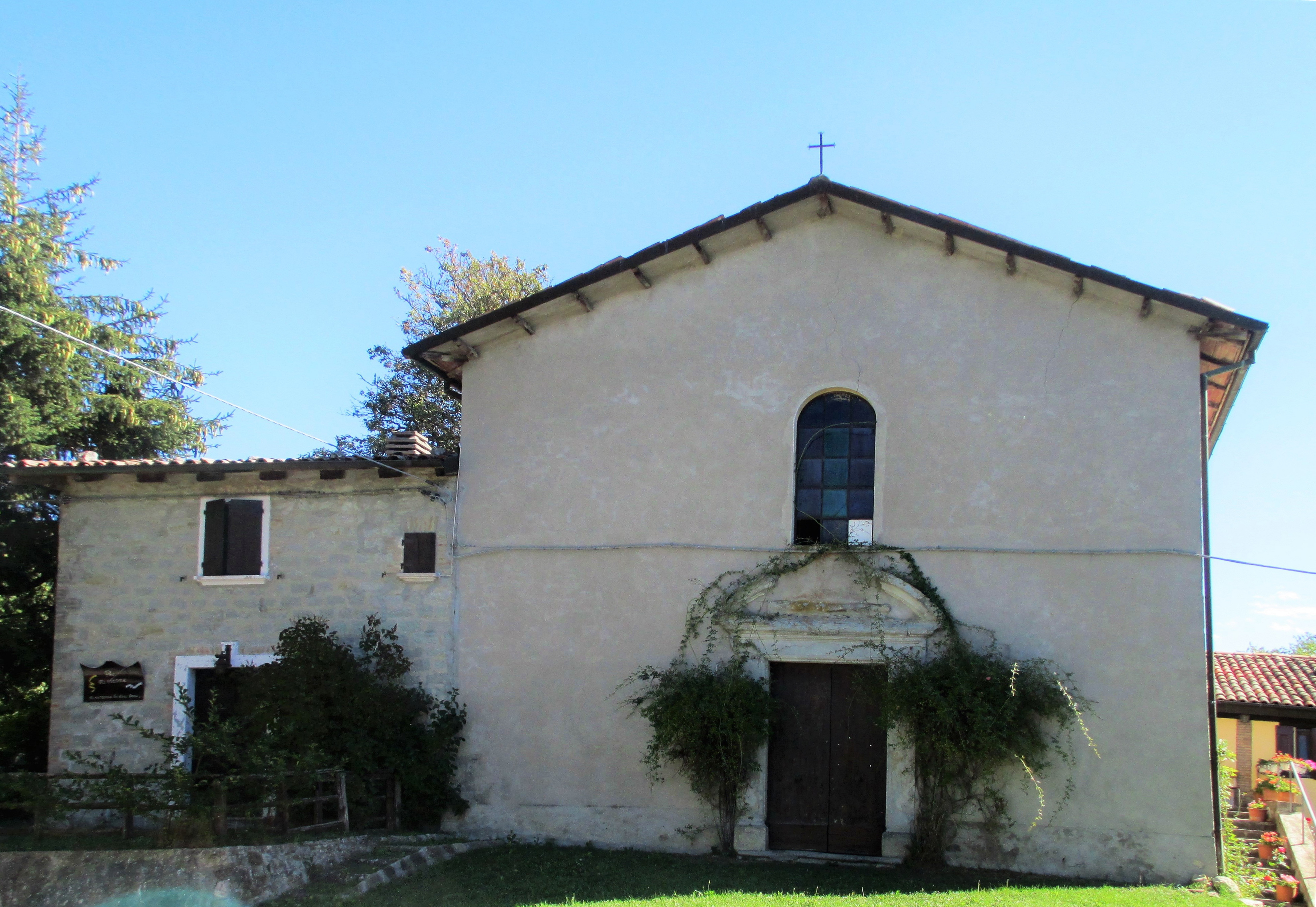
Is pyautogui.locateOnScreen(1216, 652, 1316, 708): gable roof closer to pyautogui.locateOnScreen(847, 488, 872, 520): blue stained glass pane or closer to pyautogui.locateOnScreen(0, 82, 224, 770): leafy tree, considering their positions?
pyautogui.locateOnScreen(847, 488, 872, 520): blue stained glass pane

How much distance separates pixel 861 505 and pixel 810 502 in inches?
22.1

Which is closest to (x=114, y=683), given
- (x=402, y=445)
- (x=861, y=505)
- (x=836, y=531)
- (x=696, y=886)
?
(x=402, y=445)

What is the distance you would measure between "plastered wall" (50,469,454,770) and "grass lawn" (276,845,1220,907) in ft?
8.56

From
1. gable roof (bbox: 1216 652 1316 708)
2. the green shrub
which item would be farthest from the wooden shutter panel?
gable roof (bbox: 1216 652 1316 708)

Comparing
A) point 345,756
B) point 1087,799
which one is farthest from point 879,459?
point 345,756

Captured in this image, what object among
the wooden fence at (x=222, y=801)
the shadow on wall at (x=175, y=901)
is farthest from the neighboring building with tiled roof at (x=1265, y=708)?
the shadow on wall at (x=175, y=901)

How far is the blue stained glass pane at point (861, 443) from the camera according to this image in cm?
1190

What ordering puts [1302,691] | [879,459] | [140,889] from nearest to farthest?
[140,889] < [879,459] < [1302,691]

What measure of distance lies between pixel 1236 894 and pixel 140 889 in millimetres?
9617

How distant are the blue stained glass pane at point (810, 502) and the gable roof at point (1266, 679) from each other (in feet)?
39.7

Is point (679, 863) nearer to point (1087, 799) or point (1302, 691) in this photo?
point (1087, 799)

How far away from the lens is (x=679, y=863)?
35.4 feet

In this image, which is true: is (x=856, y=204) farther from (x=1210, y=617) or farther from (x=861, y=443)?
(x=1210, y=617)

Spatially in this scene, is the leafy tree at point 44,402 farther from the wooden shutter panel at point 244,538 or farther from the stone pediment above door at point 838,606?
the stone pediment above door at point 838,606
